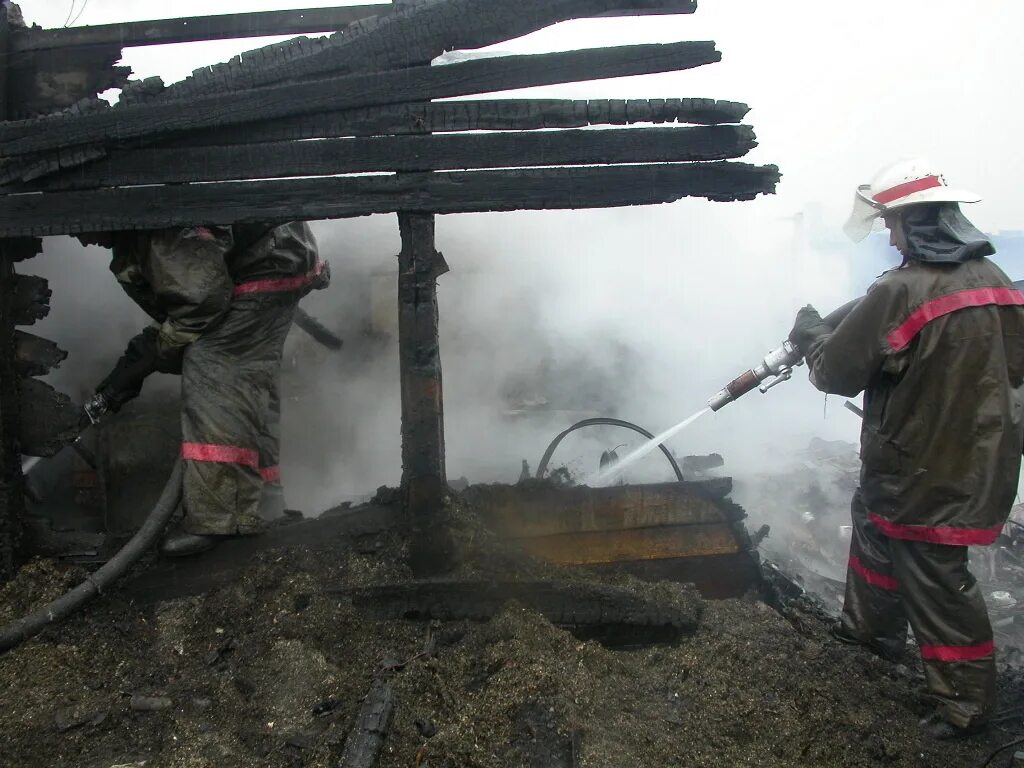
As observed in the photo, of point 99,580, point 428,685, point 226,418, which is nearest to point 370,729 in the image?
point 428,685

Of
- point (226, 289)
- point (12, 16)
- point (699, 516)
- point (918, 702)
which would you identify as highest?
point (12, 16)

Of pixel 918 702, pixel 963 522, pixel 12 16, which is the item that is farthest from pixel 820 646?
pixel 12 16

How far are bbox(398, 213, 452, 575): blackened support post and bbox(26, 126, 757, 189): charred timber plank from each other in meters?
0.30

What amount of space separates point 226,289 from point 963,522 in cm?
384

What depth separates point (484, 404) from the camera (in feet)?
24.9

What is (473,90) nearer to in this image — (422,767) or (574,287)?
(422,767)

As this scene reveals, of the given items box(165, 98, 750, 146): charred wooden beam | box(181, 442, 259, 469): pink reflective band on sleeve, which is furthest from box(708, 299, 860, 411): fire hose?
box(181, 442, 259, 469): pink reflective band on sleeve

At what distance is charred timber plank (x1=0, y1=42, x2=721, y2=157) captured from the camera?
11.0 feet

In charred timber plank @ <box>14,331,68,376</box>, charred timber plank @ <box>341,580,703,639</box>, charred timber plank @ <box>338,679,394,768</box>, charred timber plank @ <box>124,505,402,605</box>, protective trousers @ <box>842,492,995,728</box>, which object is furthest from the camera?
charred timber plank @ <box>14,331,68,376</box>

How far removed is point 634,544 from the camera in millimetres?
4203

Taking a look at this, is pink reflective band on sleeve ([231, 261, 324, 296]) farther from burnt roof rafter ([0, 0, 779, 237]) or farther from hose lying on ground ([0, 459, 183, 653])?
hose lying on ground ([0, 459, 183, 653])

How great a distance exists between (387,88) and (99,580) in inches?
111

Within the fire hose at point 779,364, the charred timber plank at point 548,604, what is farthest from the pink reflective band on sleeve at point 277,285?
the fire hose at point 779,364

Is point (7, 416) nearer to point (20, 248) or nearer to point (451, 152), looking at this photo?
point (20, 248)
